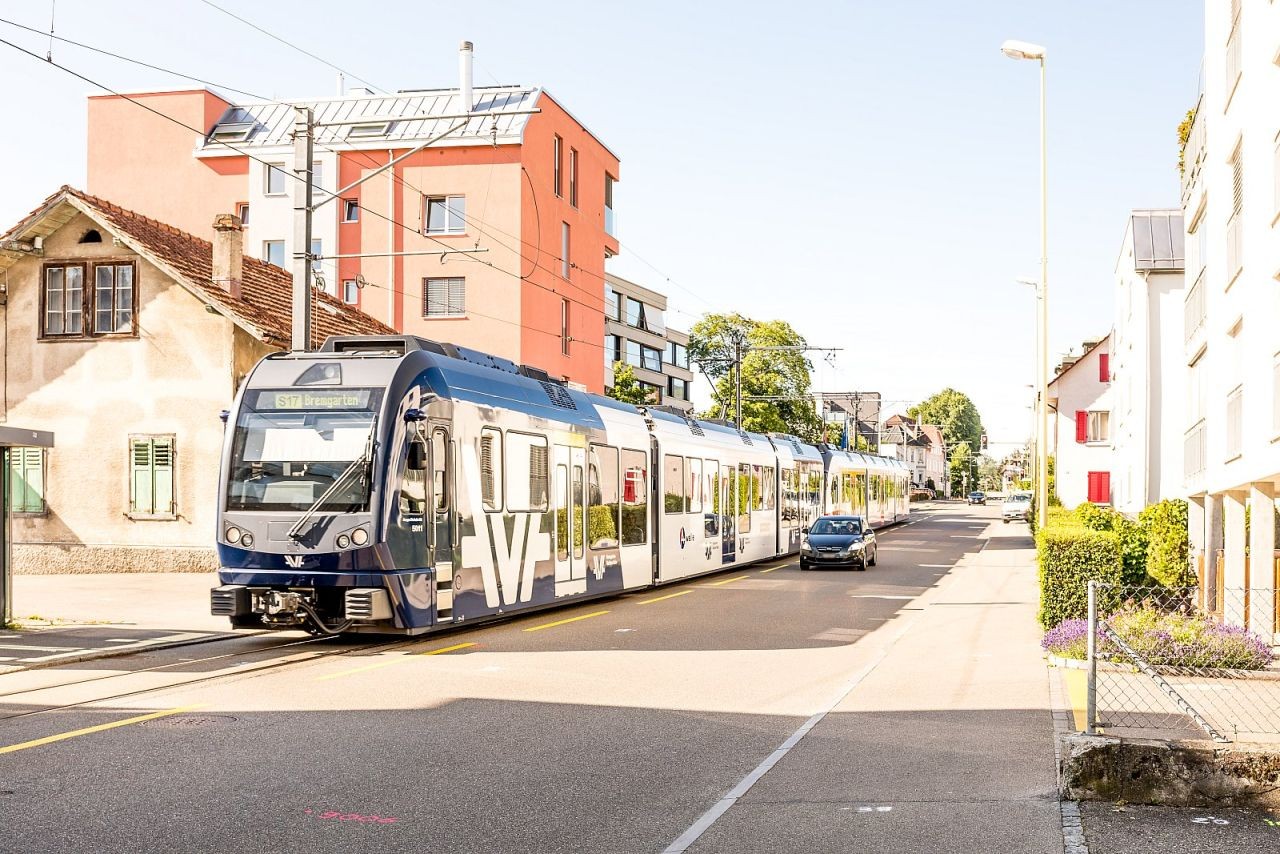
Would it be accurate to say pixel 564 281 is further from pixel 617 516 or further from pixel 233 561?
pixel 233 561

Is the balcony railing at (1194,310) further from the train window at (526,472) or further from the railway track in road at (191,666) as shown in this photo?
the railway track in road at (191,666)

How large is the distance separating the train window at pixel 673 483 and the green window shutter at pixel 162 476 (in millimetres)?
9892

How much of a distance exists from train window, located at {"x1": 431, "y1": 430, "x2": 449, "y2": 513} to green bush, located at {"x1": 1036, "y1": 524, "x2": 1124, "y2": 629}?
701 cm

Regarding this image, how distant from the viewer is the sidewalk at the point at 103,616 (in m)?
14.5

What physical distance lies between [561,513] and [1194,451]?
37.2 ft

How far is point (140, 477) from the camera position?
2695 centimetres

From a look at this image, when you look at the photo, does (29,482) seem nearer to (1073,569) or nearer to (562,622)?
(562,622)

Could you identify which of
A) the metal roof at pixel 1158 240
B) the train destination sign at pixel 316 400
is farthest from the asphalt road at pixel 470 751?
the metal roof at pixel 1158 240

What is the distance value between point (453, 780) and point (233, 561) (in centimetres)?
725

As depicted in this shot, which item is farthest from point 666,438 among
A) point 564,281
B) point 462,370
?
point 564,281

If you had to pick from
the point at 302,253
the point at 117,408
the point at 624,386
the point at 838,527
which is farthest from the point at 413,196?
the point at 624,386

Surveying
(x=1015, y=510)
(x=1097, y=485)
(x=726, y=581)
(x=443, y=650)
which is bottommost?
(x=1015, y=510)

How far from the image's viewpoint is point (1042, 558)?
15.9 metres

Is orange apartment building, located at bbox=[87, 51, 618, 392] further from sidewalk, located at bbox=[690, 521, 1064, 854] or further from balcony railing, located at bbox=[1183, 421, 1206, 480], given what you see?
sidewalk, located at bbox=[690, 521, 1064, 854]
